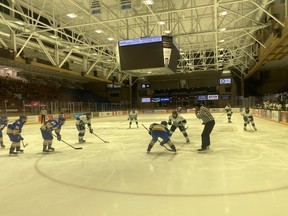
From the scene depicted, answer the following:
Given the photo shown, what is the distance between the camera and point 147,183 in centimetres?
454

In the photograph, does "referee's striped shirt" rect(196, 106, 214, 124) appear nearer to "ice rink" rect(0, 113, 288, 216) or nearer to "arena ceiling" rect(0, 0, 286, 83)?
"ice rink" rect(0, 113, 288, 216)

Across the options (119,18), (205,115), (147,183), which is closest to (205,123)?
(205,115)

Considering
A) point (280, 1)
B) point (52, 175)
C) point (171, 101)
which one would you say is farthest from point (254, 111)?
point (52, 175)

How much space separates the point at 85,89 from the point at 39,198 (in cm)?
4045

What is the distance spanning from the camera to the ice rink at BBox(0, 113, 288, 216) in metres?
3.40

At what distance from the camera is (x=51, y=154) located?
7.71 m

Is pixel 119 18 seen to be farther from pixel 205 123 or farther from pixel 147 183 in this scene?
pixel 147 183

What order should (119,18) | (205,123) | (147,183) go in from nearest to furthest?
(147,183), (205,123), (119,18)

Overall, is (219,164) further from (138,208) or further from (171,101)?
(171,101)

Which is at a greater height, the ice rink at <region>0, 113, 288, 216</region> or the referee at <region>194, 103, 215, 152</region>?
the referee at <region>194, 103, 215, 152</region>

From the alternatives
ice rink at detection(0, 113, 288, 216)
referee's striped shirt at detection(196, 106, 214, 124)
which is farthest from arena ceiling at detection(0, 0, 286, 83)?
ice rink at detection(0, 113, 288, 216)

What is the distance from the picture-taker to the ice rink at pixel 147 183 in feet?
11.2

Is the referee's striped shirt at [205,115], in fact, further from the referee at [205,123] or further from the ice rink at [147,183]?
the ice rink at [147,183]

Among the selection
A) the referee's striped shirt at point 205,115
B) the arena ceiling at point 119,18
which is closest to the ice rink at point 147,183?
the referee's striped shirt at point 205,115
